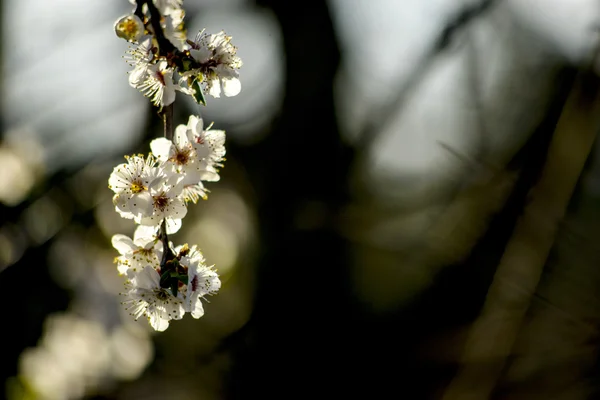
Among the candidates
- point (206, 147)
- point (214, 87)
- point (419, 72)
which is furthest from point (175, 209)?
point (419, 72)

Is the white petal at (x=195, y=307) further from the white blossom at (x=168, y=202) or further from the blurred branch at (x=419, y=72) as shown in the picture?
the blurred branch at (x=419, y=72)

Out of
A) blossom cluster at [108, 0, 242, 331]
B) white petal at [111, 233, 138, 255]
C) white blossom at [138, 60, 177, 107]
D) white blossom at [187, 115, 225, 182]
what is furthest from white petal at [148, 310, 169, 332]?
white blossom at [138, 60, 177, 107]

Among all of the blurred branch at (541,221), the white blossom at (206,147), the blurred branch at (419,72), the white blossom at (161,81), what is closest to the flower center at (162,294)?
the white blossom at (206,147)

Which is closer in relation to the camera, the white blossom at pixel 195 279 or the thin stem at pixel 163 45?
the thin stem at pixel 163 45

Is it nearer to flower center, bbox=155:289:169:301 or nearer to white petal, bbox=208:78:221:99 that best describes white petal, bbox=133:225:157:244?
flower center, bbox=155:289:169:301

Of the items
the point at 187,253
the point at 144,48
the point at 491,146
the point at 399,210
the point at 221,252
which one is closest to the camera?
the point at 144,48

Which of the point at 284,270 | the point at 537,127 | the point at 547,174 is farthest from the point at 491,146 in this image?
the point at 284,270

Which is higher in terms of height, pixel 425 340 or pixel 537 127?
pixel 537 127

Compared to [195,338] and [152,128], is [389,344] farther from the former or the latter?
[152,128]
